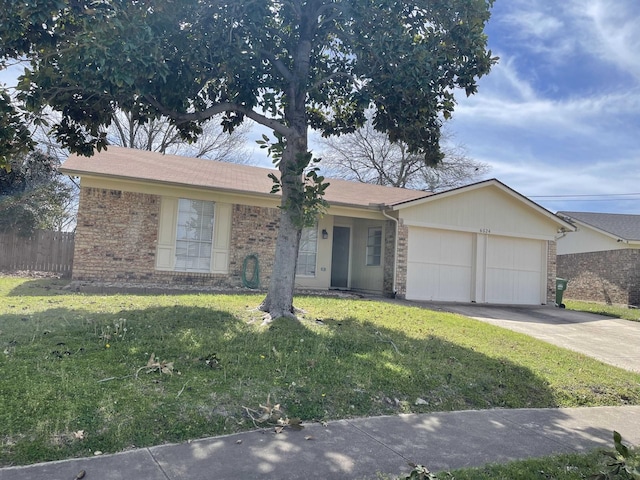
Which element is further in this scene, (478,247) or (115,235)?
(478,247)

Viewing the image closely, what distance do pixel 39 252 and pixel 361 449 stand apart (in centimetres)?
1451

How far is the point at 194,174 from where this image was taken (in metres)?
14.1

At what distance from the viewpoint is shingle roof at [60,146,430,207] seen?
12.1 meters

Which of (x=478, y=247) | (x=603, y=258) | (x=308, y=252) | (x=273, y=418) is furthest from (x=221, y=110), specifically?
(x=603, y=258)

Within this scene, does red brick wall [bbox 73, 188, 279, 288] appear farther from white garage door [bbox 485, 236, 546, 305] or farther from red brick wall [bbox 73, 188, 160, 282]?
white garage door [bbox 485, 236, 546, 305]

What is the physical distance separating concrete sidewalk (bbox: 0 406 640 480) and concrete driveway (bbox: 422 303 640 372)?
4.05 metres

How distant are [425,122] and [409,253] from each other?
→ 218 inches

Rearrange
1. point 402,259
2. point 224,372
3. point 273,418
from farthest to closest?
point 402,259 → point 224,372 → point 273,418

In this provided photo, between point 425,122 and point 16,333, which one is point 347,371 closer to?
point 16,333

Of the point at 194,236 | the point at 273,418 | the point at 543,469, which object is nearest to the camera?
the point at 543,469

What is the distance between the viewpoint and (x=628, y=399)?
621 cm

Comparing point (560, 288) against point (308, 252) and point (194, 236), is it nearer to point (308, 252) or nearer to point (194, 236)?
point (308, 252)

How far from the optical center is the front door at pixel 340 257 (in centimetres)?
1673

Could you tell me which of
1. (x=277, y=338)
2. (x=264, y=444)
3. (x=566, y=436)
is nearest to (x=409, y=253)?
(x=277, y=338)
